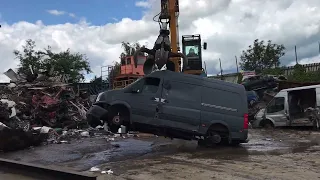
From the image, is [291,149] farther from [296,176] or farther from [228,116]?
[296,176]

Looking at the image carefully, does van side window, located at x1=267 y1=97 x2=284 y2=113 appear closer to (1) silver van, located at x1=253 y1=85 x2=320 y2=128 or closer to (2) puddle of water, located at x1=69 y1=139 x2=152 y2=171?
(1) silver van, located at x1=253 y1=85 x2=320 y2=128

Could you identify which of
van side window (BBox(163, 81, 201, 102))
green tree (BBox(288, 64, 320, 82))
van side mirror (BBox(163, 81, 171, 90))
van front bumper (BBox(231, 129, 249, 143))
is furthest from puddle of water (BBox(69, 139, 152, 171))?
green tree (BBox(288, 64, 320, 82))

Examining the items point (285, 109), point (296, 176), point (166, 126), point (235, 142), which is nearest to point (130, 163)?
point (166, 126)

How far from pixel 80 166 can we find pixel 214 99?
5099mm

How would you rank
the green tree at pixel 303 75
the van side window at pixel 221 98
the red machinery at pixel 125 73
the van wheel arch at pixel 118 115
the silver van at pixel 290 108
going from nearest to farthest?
the van wheel arch at pixel 118 115
the van side window at pixel 221 98
the silver van at pixel 290 108
the red machinery at pixel 125 73
the green tree at pixel 303 75

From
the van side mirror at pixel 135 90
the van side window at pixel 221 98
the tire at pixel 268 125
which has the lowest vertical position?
the tire at pixel 268 125

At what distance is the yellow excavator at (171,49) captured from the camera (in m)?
14.0

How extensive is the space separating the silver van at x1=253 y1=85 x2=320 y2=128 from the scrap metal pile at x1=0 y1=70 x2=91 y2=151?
9.59 metres

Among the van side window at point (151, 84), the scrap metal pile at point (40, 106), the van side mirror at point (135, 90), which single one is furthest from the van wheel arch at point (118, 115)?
the scrap metal pile at point (40, 106)

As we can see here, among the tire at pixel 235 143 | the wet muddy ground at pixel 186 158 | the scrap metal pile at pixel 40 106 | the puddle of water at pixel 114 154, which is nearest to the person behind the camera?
the wet muddy ground at pixel 186 158

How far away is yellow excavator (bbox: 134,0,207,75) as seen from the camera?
1405 centimetres

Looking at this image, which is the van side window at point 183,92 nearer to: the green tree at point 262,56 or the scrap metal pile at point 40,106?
the scrap metal pile at point 40,106

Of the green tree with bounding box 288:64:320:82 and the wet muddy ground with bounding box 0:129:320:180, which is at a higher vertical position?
the green tree with bounding box 288:64:320:82

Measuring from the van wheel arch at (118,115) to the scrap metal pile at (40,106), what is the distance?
12.2 ft
